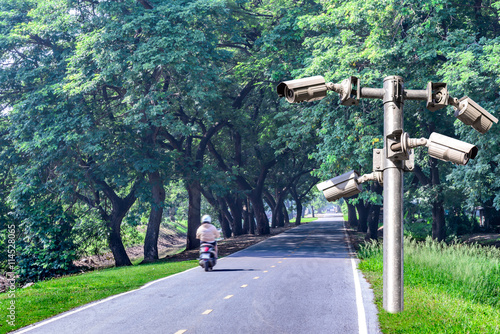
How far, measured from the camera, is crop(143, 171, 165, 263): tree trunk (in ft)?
84.3

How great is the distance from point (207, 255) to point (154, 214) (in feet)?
38.4

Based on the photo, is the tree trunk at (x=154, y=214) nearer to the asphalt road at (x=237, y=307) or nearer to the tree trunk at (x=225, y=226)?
the asphalt road at (x=237, y=307)

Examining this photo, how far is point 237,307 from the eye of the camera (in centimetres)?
991

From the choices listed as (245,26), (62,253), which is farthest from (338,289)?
(245,26)

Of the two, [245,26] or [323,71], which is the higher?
[245,26]

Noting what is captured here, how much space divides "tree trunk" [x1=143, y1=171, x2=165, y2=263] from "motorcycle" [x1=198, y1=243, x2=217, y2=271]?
924cm

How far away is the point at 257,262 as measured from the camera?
63.4ft

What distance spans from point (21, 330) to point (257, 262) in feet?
38.0

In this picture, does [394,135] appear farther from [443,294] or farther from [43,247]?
[43,247]

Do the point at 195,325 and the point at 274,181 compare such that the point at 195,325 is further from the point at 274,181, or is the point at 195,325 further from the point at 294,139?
the point at 274,181

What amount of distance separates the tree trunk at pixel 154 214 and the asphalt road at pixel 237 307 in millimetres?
10454

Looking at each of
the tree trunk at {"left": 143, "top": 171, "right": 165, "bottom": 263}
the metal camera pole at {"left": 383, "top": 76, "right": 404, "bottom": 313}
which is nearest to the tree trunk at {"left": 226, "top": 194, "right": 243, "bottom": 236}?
the tree trunk at {"left": 143, "top": 171, "right": 165, "bottom": 263}

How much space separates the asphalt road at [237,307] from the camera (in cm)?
829

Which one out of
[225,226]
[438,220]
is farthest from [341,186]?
[225,226]
